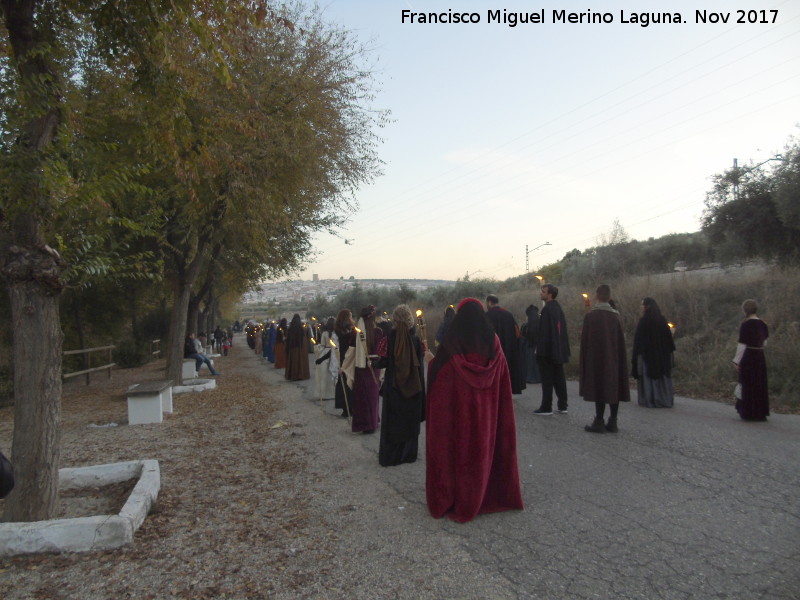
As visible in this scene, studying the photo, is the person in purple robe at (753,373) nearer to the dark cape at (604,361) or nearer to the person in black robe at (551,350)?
the dark cape at (604,361)

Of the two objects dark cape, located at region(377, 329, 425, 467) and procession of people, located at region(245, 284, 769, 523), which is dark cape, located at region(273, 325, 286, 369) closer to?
procession of people, located at region(245, 284, 769, 523)

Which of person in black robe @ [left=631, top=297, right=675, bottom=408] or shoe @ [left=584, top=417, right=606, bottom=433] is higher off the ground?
person in black robe @ [left=631, top=297, right=675, bottom=408]

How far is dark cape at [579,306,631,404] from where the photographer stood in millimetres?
7859

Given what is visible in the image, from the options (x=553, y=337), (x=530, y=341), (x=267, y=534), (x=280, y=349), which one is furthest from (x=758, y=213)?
(x=267, y=534)

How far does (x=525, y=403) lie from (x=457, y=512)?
20.9 ft

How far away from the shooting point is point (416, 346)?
25.0ft

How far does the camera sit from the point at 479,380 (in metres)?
5.19

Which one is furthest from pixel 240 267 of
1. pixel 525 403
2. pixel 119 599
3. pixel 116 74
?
pixel 119 599

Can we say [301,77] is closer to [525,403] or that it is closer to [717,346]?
[525,403]

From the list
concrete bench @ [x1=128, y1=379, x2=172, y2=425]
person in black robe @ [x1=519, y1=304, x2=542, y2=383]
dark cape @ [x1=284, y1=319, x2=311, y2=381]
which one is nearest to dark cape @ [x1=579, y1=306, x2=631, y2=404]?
person in black robe @ [x1=519, y1=304, x2=542, y2=383]

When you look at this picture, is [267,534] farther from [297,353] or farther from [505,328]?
[297,353]

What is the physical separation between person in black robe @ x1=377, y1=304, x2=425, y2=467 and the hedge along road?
0.66ft

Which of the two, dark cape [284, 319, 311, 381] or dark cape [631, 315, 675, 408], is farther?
dark cape [284, 319, 311, 381]

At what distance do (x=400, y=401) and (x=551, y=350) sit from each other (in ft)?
11.7
